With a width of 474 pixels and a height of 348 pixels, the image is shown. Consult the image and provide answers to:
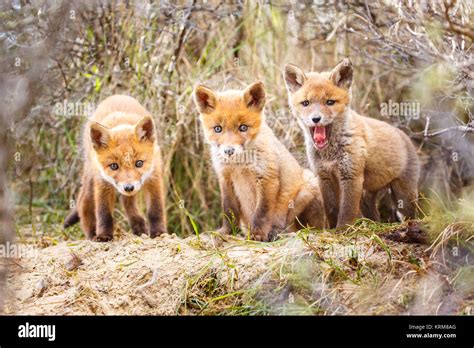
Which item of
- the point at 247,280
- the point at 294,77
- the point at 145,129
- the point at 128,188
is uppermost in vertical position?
the point at 294,77

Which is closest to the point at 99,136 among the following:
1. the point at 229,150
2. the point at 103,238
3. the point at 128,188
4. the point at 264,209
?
the point at 128,188

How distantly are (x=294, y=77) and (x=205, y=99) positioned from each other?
1.97 ft

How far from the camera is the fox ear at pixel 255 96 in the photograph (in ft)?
15.1

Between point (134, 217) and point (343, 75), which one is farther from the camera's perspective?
point (134, 217)

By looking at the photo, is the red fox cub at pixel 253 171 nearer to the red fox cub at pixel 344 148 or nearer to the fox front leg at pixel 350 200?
the red fox cub at pixel 344 148

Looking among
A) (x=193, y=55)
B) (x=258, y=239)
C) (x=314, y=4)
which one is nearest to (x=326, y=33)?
(x=314, y=4)

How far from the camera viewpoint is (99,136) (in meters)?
4.59

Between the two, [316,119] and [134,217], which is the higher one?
[316,119]

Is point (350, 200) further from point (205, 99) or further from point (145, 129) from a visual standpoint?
point (145, 129)

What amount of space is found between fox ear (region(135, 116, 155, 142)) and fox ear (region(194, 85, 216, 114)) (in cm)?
33

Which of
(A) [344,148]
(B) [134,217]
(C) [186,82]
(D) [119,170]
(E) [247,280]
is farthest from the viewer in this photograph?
(C) [186,82]

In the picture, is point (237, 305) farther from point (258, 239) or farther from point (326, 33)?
point (326, 33)
